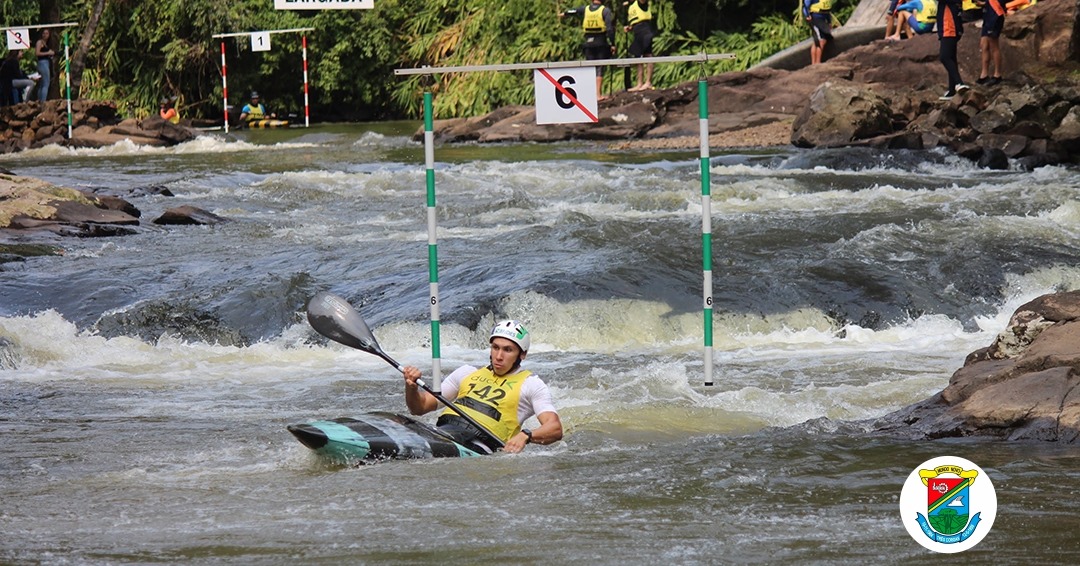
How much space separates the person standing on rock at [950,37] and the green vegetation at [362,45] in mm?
6972

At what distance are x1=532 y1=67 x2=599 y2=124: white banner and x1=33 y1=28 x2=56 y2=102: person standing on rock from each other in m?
17.7

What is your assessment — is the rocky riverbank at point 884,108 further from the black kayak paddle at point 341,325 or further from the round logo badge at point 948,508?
the round logo badge at point 948,508

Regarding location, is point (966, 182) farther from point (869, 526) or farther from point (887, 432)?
point (869, 526)

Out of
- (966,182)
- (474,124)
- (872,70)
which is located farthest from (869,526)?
→ (474,124)

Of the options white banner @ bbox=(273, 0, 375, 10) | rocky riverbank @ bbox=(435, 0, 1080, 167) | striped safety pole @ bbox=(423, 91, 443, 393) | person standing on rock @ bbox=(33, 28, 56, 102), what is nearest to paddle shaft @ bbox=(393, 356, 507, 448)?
striped safety pole @ bbox=(423, 91, 443, 393)

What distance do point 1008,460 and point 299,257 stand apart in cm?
687

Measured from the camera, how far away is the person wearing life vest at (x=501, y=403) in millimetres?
5648

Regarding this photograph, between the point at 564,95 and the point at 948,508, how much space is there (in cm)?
327

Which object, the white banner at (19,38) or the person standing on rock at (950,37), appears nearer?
the person standing on rock at (950,37)

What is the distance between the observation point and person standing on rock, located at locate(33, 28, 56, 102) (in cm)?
2267

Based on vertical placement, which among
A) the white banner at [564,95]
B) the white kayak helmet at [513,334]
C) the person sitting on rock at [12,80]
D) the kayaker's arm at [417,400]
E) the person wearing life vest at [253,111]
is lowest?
the person wearing life vest at [253,111]

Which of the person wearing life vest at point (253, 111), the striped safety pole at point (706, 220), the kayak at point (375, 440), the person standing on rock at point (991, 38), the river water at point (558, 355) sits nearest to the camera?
the river water at point (558, 355)

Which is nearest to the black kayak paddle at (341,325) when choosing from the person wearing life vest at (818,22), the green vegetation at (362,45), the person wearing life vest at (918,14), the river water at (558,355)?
the river water at (558,355)

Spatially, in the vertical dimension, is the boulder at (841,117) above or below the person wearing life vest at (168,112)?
above
